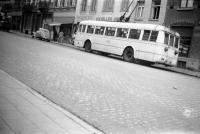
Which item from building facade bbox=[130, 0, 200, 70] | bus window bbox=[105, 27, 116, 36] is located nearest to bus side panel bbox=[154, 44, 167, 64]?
bus window bbox=[105, 27, 116, 36]

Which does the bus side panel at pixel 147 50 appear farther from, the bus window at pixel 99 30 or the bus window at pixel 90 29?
the bus window at pixel 90 29

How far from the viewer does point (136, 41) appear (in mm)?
21344

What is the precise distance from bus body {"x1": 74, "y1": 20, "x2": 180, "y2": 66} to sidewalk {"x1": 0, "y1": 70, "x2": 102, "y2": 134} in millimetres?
15228

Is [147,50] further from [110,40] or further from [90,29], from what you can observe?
[90,29]

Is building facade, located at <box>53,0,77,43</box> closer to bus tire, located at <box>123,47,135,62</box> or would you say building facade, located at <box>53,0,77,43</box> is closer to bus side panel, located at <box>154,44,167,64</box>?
bus tire, located at <box>123,47,135,62</box>

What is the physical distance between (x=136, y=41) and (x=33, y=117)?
17537mm

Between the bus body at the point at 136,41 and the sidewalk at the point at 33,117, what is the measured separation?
50.0ft

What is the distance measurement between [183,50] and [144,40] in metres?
6.61

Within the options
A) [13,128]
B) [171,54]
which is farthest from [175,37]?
[13,128]

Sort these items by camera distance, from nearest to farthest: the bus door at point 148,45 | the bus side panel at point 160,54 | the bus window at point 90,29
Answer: the bus side panel at point 160,54, the bus door at point 148,45, the bus window at point 90,29

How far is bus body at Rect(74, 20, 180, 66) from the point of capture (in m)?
19.9

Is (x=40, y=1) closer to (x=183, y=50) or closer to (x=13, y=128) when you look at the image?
(x=183, y=50)

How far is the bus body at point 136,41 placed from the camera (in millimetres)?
19938

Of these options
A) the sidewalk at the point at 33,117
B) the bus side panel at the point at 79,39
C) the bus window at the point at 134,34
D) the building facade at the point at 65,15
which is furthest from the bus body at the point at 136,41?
the building facade at the point at 65,15
